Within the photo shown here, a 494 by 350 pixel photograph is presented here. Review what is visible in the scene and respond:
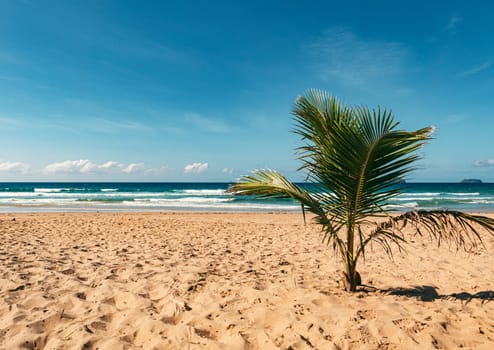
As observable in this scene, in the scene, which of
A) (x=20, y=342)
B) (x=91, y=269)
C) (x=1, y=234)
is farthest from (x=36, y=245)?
(x=20, y=342)

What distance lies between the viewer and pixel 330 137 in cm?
356

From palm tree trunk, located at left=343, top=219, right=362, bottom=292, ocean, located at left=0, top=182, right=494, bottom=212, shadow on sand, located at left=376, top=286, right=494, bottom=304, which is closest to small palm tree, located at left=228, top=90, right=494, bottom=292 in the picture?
palm tree trunk, located at left=343, top=219, right=362, bottom=292

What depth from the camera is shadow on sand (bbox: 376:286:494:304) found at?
3.83m

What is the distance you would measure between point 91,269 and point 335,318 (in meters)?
3.81

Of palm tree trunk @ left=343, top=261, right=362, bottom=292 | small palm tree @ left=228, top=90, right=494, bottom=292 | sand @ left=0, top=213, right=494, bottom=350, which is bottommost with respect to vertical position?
sand @ left=0, top=213, right=494, bottom=350

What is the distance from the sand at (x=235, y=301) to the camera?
279 cm

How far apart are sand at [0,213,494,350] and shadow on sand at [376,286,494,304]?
1 centimetres

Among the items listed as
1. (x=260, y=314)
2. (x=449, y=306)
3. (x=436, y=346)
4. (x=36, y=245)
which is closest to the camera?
(x=436, y=346)

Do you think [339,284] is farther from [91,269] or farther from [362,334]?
[91,269]

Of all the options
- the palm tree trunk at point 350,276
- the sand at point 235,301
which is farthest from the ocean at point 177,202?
the palm tree trunk at point 350,276

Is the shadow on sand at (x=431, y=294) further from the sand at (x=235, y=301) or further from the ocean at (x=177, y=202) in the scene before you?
the ocean at (x=177, y=202)

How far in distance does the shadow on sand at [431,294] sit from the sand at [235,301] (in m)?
0.01

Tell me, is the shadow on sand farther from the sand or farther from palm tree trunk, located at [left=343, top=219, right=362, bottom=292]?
palm tree trunk, located at [left=343, top=219, right=362, bottom=292]

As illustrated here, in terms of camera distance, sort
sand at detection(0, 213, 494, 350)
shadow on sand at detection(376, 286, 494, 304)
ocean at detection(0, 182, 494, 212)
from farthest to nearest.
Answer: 1. ocean at detection(0, 182, 494, 212)
2. shadow on sand at detection(376, 286, 494, 304)
3. sand at detection(0, 213, 494, 350)
